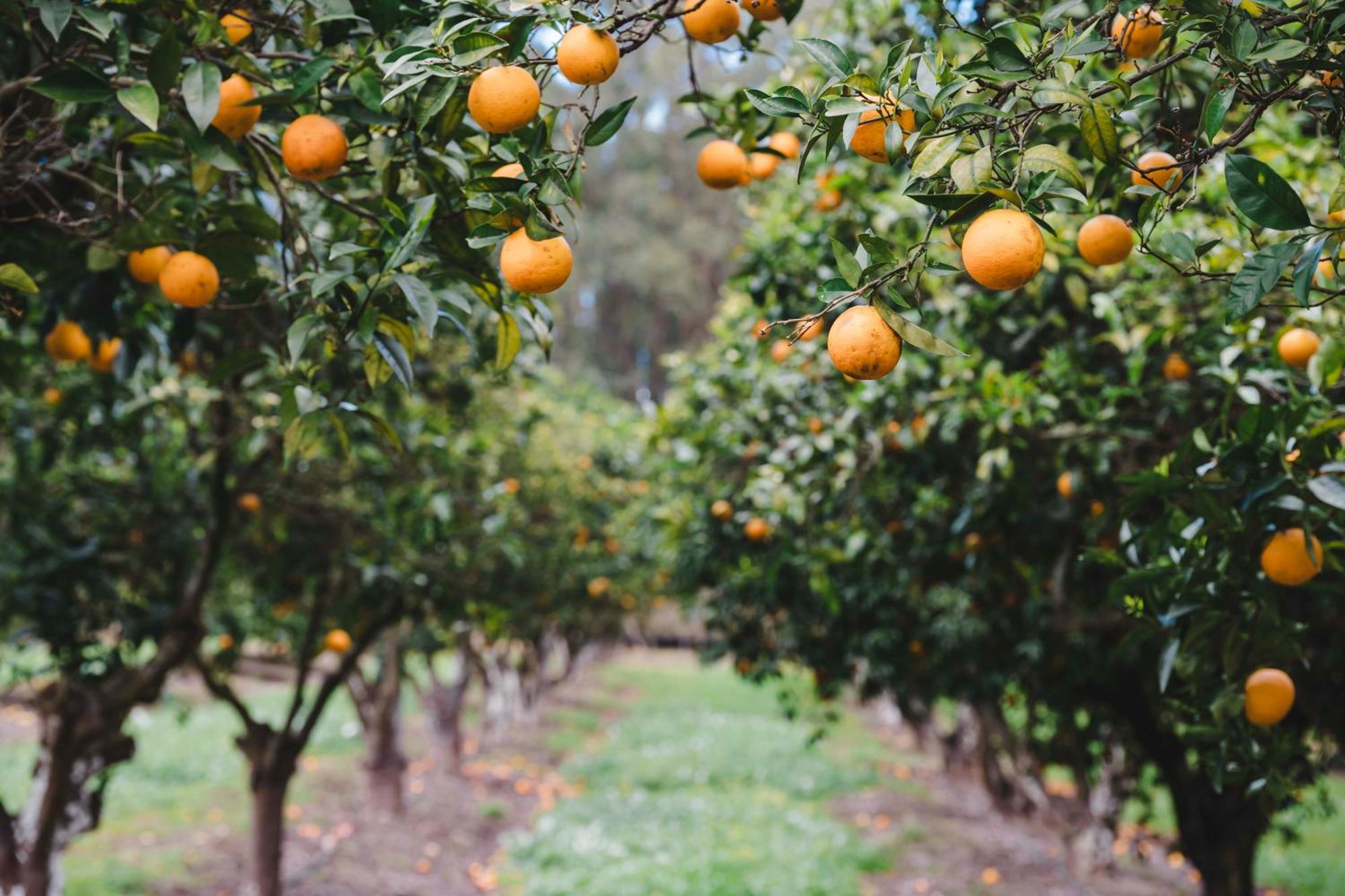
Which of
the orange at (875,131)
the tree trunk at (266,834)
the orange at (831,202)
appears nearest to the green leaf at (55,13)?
the orange at (875,131)

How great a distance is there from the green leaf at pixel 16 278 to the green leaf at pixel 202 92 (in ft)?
1.32

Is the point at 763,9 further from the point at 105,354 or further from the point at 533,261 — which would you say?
the point at 105,354

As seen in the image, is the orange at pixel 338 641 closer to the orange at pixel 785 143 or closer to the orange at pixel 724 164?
the orange at pixel 785 143

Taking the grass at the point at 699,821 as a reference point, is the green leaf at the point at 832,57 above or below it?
above

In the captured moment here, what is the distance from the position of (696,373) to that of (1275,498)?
389 cm

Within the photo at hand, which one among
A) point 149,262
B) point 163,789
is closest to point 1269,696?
point 149,262

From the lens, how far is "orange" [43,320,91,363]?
7.43ft

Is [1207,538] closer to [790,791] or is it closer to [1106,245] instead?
[1106,245]

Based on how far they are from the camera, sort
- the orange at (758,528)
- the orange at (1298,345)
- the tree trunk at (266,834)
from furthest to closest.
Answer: the tree trunk at (266,834) < the orange at (758,528) < the orange at (1298,345)

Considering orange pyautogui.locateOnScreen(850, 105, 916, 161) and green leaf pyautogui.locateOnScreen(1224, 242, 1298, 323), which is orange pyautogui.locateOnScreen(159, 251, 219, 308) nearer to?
orange pyautogui.locateOnScreen(850, 105, 916, 161)

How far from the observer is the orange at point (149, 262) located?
185cm

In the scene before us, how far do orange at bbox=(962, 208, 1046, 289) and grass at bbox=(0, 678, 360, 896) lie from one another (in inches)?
237

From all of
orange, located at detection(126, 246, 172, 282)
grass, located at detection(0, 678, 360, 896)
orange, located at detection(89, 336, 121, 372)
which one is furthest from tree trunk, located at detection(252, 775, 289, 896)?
orange, located at detection(126, 246, 172, 282)

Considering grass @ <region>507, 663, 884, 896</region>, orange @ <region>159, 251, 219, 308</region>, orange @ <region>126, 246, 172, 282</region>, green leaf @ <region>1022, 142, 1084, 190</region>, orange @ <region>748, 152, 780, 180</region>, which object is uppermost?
orange @ <region>748, 152, 780, 180</region>
